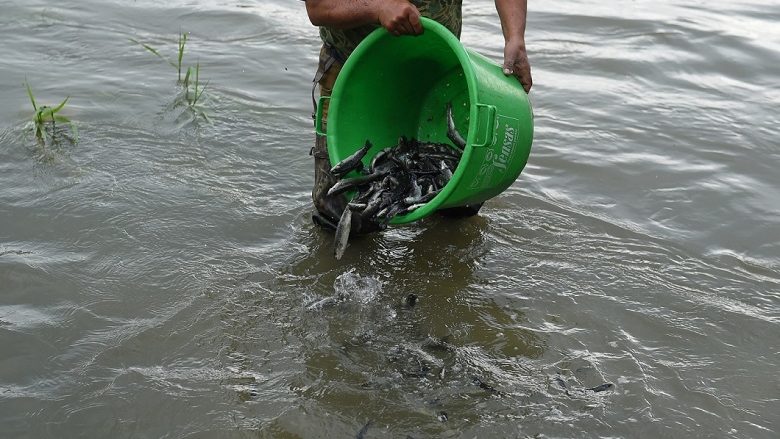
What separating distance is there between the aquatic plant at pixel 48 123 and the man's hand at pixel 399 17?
2.29 meters

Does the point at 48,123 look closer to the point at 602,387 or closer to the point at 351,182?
the point at 351,182

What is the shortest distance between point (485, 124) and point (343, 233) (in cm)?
78

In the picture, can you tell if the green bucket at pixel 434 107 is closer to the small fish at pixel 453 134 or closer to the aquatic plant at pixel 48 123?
the small fish at pixel 453 134

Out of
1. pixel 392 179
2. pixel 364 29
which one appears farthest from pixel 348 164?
pixel 364 29

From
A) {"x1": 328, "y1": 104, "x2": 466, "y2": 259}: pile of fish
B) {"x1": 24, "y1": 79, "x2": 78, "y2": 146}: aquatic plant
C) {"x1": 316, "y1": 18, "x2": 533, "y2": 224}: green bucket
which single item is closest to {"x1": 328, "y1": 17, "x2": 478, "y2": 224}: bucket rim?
{"x1": 316, "y1": 18, "x2": 533, "y2": 224}: green bucket

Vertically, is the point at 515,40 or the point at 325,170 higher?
the point at 515,40

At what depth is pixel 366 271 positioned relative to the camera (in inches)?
156

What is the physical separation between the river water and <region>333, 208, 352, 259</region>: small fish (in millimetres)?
166

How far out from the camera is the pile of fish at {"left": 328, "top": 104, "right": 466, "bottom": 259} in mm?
3730

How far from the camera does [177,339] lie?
3.33 metres

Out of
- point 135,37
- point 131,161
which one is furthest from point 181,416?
point 135,37

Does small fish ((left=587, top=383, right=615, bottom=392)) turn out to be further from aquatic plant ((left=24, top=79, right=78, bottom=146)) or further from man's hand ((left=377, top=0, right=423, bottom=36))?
aquatic plant ((left=24, top=79, right=78, bottom=146))

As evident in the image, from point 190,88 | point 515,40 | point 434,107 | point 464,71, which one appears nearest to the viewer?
point 464,71

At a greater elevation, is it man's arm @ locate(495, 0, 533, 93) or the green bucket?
man's arm @ locate(495, 0, 533, 93)
